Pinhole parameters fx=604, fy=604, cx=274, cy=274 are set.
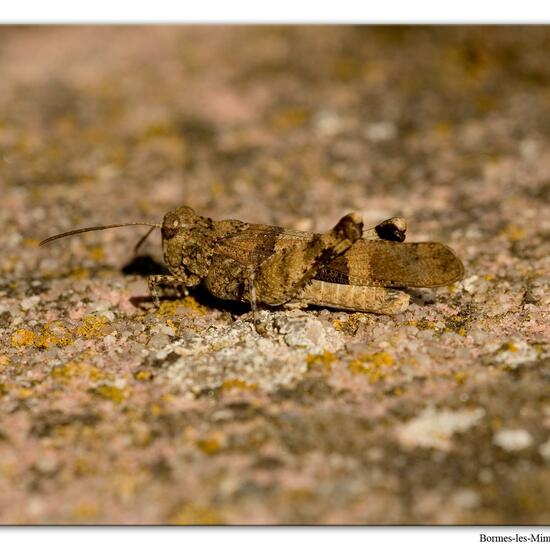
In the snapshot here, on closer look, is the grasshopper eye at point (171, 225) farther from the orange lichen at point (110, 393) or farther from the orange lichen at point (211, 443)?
the orange lichen at point (211, 443)

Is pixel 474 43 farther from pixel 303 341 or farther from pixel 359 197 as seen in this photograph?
pixel 303 341

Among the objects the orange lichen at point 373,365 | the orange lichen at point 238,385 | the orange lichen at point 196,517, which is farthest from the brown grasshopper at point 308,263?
the orange lichen at point 196,517

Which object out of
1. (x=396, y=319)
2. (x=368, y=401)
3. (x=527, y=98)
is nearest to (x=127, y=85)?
(x=527, y=98)

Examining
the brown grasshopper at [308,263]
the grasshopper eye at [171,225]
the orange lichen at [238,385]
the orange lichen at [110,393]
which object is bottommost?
the orange lichen at [110,393]

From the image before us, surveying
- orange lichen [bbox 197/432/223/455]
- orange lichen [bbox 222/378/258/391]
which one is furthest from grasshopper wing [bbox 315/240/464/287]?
orange lichen [bbox 197/432/223/455]

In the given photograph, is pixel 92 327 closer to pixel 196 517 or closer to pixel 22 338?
pixel 22 338

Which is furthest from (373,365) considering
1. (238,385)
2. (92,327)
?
(92,327)

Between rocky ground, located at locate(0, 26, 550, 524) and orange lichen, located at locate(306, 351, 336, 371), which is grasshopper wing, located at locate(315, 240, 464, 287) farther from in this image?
orange lichen, located at locate(306, 351, 336, 371)
